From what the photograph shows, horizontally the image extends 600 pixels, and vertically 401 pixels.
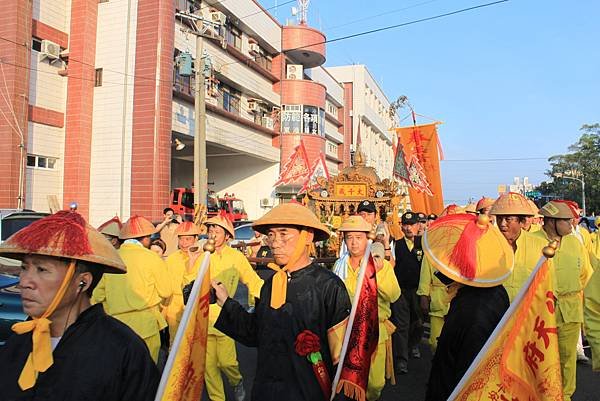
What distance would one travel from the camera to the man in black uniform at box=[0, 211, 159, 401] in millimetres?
1808

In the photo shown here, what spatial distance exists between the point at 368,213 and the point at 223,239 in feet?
7.87

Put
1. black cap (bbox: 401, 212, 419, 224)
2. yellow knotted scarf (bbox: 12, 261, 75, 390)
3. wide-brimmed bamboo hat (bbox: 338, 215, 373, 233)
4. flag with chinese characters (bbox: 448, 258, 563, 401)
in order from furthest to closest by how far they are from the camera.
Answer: black cap (bbox: 401, 212, 419, 224), wide-brimmed bamboo hat (bbox: 338, 215, 373, 233), flag with chinese characters (bbox: 448, 258, 563, 401), yellow knotted scarf (bbox: 12, 261, 75, 390)

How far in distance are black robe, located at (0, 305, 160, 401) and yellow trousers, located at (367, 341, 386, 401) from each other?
2.72 m

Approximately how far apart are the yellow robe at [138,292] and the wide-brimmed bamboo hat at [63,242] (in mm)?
2040

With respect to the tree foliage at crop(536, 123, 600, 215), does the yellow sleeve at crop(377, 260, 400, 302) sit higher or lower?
lower

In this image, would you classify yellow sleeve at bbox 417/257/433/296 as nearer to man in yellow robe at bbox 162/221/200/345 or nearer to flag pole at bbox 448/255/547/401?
man in yellow robe at bbox 162/221/200/345

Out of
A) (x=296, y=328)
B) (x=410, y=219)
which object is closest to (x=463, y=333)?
(x=296, y=328)

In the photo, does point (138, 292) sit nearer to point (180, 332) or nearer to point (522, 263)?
point (180, 332)

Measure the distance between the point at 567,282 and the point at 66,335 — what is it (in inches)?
190

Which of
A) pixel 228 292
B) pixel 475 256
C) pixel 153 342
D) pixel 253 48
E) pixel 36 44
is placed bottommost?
pixel 153 342

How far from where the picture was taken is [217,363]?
470 cm

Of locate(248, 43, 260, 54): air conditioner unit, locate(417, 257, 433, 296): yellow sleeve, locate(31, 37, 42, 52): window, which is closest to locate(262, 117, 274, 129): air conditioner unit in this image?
locate(248, 43, 260, 54): air conditioner unit

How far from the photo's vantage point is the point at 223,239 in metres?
5.07

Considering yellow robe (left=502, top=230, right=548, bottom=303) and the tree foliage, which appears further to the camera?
the tree foliage
